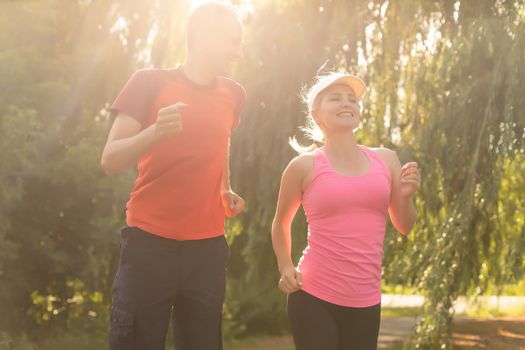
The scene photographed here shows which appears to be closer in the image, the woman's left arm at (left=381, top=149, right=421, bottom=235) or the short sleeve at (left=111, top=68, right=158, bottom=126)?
the short sleeve at (left=111, top=68, right=158, bottom=126)

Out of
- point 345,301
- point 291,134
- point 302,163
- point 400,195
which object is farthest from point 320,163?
point 291,134

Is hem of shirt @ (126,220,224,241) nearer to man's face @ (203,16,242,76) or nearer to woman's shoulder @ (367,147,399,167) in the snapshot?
man's face @ (203,16,242,76)

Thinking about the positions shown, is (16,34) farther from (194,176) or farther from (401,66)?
(194,176)

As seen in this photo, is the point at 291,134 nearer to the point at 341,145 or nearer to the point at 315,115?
the point at 315,115

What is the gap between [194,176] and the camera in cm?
307

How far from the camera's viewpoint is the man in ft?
9.93

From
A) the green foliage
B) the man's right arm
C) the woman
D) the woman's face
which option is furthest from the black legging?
the green foliage

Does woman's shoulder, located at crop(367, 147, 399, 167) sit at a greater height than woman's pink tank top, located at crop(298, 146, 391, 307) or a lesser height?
greater

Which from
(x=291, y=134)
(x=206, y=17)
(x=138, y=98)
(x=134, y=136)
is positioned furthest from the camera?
→ (x=291, y=134)

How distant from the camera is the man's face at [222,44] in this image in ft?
10.2

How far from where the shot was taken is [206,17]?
10.3ft

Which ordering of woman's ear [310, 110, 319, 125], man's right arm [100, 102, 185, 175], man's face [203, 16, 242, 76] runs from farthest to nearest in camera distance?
woman's ear [310, 110, 319, 125]
man's face [203, 16, 242, 76]
man's right arm [100, 102, 185, 175]

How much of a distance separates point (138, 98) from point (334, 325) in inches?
42.6

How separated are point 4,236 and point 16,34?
7.74ft
